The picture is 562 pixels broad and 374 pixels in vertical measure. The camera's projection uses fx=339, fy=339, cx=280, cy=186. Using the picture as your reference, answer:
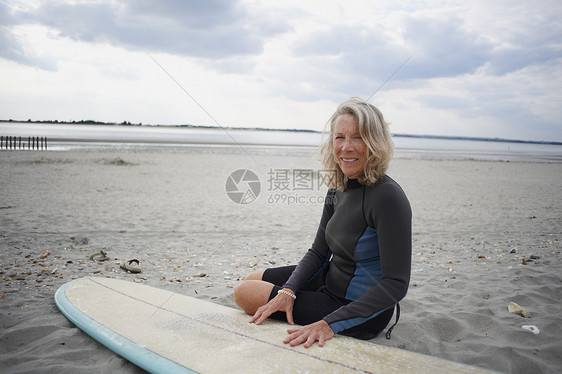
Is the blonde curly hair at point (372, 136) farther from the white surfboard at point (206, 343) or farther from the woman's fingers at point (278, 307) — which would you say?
the white surfboard at point (206, 343)

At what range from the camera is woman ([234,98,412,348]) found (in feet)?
5.85

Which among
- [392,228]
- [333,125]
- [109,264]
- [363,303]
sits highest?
[333,125]

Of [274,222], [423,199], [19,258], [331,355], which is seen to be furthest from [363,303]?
[423,199]

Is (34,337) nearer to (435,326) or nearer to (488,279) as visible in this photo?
(435,326)

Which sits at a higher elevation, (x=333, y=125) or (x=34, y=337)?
(x=333, y=125)

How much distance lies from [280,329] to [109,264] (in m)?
2.53

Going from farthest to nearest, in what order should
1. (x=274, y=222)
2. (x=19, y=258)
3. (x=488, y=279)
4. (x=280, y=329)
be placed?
1. (x=274, y=222)
2. (x=19, y=258)
3. (x=488, y=279)
4. (x=280, y=329)

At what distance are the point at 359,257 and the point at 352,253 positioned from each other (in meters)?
0.05

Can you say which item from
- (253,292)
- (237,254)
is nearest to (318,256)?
(253,292)

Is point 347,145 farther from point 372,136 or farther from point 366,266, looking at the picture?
point 366,266

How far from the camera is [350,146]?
1.95 meters

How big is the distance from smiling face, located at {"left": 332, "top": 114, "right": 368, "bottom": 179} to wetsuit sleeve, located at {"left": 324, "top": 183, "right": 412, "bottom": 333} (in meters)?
0.21

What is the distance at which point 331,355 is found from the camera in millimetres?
1837

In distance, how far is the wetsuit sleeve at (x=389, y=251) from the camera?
176cm
